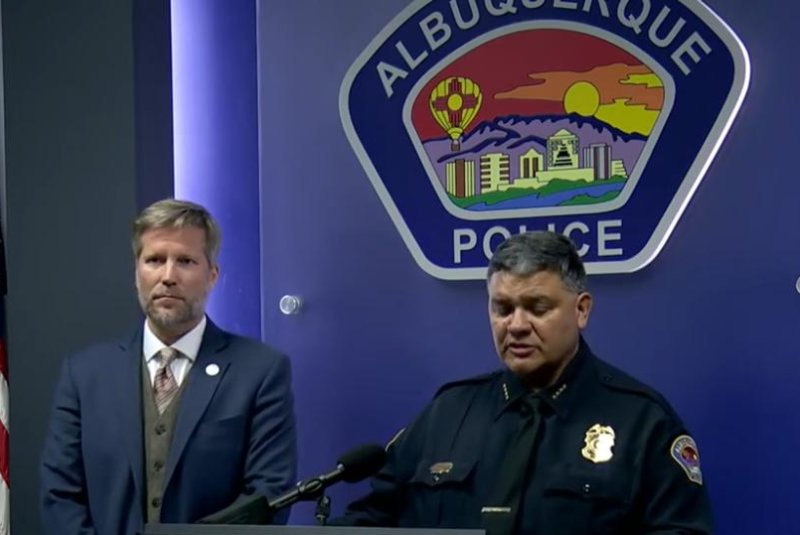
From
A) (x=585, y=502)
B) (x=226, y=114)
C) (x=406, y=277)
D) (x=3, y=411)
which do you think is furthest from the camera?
(x=226, y=114)

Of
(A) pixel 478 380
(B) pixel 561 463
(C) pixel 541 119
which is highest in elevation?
(C) pixel 541 119

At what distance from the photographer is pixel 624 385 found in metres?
2.57

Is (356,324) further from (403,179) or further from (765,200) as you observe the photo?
(765,200)

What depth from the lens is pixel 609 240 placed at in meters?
3.17

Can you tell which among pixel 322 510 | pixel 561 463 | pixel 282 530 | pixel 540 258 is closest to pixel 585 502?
pixel 561 463

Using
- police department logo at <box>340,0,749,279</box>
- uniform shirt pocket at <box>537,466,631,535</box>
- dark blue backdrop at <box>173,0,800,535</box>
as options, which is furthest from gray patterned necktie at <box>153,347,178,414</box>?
uniform shirt pocket at <box>537,466,631,535</box>

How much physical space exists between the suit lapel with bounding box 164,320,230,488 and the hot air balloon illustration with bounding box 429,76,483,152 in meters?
0.87

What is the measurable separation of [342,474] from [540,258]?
70 centimetres

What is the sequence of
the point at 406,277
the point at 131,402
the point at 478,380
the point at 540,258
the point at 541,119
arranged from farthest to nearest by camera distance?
the point at 406,277 → the point at 541,119 → the point at 131,402 → the point at 478,380 → the point at 540,258

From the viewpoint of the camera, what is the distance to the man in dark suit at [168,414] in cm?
281

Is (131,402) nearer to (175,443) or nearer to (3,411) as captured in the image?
(175,443)

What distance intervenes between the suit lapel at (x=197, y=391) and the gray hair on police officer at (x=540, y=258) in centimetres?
75

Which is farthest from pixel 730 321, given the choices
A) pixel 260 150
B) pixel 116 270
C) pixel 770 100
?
pixel 116 270

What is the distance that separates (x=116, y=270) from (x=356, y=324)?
27.9 inches
